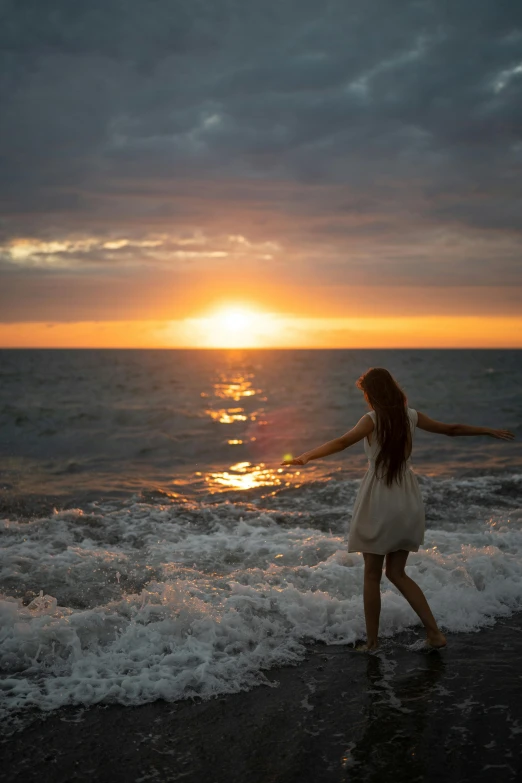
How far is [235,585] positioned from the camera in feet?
20.5

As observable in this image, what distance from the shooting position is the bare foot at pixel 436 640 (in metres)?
5.16

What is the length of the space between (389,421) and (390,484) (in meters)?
0.48

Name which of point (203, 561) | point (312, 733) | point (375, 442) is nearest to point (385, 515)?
point (375, 442)

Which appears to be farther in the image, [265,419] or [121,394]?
[121,394]

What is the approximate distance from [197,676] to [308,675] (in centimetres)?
80

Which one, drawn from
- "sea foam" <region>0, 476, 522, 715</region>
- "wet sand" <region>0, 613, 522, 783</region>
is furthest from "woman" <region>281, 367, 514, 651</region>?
"sea foam" <region>0, 476, 522, 715</region>

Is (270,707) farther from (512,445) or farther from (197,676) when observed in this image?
(512,445)

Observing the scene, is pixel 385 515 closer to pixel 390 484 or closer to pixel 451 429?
pixel 390 484

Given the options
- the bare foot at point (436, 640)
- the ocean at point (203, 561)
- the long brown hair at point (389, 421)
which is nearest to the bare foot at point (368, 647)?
the ocean at point (203, 561)

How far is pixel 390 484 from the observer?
505 cm

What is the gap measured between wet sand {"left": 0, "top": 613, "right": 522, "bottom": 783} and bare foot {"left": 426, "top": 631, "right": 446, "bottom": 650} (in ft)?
0.67

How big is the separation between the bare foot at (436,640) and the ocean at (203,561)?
519 mm

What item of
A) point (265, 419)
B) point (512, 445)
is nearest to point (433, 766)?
point (512, 445)

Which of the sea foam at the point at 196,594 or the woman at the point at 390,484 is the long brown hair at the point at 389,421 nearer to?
the woman at the point at 390,484
